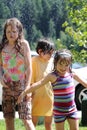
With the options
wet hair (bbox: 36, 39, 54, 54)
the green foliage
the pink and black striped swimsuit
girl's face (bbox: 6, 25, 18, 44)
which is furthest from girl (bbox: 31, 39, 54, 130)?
the green foliage

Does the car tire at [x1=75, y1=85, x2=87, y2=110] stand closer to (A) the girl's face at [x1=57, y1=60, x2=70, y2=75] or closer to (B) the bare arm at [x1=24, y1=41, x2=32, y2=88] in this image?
(B) the bare arm at [x1=24, y1=41, x2=32, y2=88]

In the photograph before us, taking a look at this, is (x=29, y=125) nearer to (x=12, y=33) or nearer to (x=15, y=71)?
(x=15, y=71)

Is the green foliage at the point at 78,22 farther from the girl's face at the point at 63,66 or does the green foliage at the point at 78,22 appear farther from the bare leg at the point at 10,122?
the girl's face at the point at 63,66

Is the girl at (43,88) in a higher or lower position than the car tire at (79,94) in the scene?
higher

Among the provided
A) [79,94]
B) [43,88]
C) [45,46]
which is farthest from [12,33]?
[79,94]

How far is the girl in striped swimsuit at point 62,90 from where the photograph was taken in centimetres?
507

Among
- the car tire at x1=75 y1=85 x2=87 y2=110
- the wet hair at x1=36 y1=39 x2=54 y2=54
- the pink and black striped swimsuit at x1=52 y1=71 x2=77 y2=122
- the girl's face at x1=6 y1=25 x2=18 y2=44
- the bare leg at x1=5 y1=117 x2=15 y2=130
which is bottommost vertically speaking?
the car tire at x1=75 y1=85 x2=87 y2=110

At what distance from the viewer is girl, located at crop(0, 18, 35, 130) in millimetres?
5289

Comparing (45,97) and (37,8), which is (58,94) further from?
(37,8)

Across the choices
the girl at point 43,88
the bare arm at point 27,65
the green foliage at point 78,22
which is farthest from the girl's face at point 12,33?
the green foliage at point 78,22

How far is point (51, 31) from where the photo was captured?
98.4 metres

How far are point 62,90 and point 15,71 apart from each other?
0.58 metres

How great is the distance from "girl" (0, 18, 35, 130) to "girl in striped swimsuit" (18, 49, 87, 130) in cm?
20

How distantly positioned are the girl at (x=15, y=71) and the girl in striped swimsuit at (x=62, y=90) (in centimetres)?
20
